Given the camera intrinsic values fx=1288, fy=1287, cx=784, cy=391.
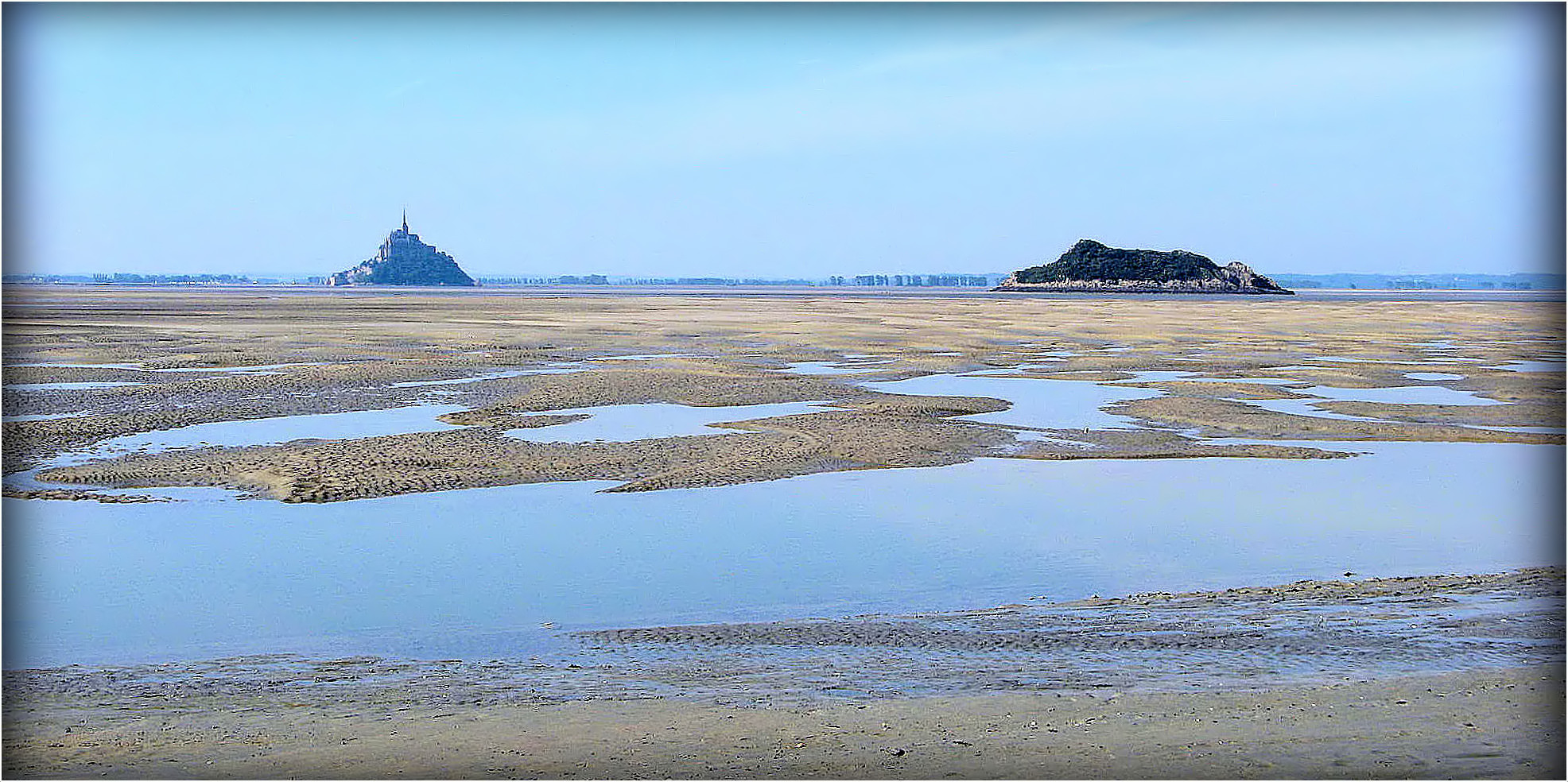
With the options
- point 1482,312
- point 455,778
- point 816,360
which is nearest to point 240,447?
point 455,778

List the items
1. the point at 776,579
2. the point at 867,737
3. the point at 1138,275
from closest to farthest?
the point at 867,737, the point at 776,579, the point at 1138,275

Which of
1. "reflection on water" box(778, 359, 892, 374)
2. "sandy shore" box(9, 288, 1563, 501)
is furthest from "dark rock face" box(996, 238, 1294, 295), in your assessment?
"reflection on water" box(778, 359, 892, 374)

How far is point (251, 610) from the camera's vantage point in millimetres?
8750

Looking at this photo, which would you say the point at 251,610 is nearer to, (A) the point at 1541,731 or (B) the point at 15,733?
(B) the point at 15,733

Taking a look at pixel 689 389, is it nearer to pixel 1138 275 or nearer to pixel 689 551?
A: pixel 689 551

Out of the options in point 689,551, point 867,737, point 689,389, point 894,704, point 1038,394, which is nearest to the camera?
point 867,737

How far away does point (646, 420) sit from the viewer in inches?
733

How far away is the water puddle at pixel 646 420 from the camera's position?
668 inches

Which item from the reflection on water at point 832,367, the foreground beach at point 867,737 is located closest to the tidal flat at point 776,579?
the foreground beach at point 867,737

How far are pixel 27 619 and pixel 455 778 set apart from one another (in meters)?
3.01

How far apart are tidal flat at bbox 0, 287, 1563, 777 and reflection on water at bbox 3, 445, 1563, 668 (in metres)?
0.05

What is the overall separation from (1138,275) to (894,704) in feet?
500

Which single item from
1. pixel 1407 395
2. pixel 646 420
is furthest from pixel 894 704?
pixel 1407 395

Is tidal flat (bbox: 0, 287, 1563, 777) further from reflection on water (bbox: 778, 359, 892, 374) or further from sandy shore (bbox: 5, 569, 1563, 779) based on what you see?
reflection on water (bbox: 778, 359, 892, 374)
